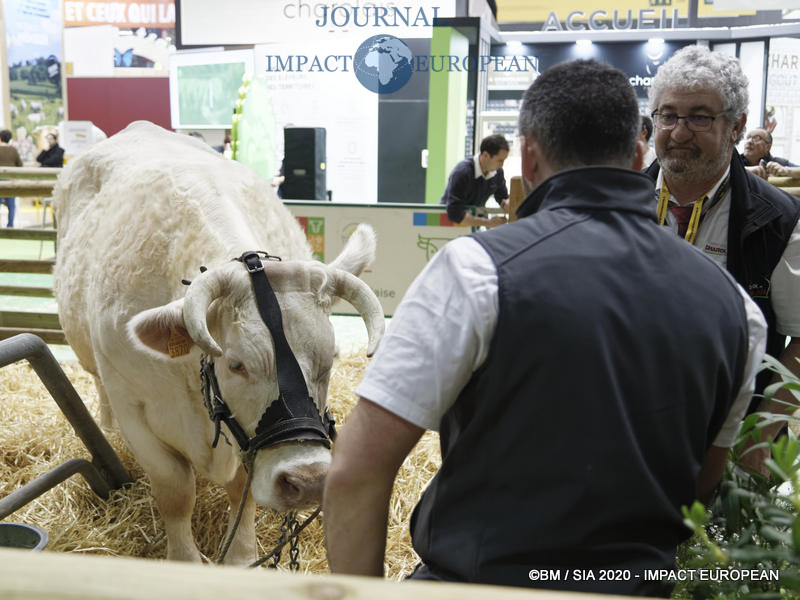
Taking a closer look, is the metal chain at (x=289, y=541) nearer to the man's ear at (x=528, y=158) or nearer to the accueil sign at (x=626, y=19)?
the man's ear at (x=528, y=158)

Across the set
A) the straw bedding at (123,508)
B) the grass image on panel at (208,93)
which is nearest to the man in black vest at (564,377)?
the straw bedding at (123,508)

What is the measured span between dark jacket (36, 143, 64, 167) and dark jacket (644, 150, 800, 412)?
43.5ft

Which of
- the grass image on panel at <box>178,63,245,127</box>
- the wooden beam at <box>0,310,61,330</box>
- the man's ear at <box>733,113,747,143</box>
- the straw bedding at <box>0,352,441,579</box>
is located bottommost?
the straw bedding at <box>0,352,441,579</box>

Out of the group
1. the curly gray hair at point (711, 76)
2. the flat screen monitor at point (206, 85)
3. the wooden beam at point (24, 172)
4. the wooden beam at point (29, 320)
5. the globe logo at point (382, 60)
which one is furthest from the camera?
the flat screen monitor at point (206, 85)

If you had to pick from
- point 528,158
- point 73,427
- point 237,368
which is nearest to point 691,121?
point 528,158

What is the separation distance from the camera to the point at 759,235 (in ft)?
7.97

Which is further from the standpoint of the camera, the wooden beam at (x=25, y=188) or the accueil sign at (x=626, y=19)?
the accueil sign at (x=626, y=19)

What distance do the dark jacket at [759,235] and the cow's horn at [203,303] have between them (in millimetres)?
1663

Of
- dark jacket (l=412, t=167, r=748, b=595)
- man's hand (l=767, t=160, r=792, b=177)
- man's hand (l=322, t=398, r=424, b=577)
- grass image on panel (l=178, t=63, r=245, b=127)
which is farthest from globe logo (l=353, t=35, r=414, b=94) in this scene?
man's hand (l=322, t=398, r=424, b=577)

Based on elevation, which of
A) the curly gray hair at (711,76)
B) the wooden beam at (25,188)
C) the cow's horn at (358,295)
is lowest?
the cow's horn at (358,295)

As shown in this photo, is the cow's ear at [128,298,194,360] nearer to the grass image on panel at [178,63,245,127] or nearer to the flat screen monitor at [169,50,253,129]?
the flat screen monitor at [169,50,253,129]

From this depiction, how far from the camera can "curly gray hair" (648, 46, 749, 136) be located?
94.0 inches

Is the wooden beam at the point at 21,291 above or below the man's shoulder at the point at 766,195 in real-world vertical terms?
below

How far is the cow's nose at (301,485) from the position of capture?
8.18 feet
